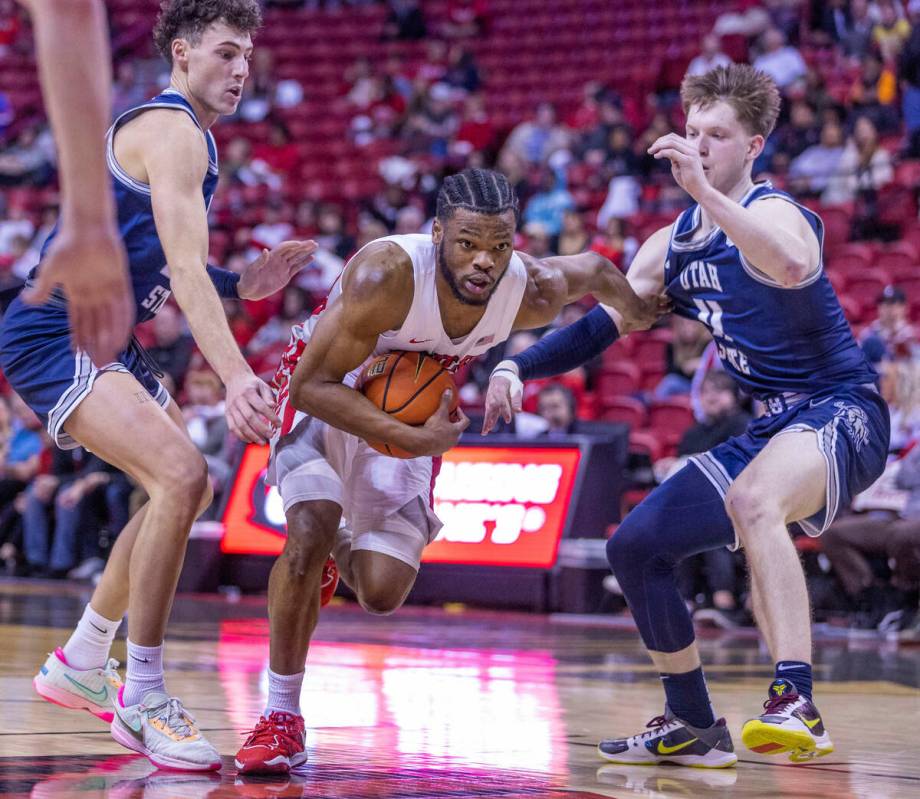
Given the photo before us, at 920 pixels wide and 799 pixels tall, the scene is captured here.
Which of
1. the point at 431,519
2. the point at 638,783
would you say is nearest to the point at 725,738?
the point at 638,783

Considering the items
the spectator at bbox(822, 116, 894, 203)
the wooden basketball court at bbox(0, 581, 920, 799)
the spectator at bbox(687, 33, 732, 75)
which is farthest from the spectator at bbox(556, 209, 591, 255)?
the wooden basketball court at bbox(0, 581, 920, 799)

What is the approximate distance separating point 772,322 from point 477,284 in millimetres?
866

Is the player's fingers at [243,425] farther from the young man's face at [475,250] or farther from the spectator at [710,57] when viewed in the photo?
the spectator at [710,57]

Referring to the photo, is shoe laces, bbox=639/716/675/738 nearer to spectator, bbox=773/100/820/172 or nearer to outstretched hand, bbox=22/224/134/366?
outstretched hand, bbox=22/224/134/366

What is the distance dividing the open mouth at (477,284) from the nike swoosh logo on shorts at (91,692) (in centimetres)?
158

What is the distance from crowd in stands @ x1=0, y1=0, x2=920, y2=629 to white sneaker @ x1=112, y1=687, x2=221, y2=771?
4.23 ft

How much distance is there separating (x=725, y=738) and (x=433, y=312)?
1.46 m

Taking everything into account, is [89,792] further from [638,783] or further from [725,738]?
[725,738]

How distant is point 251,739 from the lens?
143 inches

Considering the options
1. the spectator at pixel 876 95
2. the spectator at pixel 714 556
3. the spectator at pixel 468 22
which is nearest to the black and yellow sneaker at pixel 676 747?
the spectator at pixel 714 556

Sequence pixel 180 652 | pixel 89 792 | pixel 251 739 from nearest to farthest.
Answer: pixel 89 792
pixel 251 739
pixel 180 652

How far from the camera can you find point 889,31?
13523 mm

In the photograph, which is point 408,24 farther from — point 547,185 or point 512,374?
point 512,374

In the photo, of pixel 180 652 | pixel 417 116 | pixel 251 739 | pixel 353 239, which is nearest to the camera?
pixel 251 739
